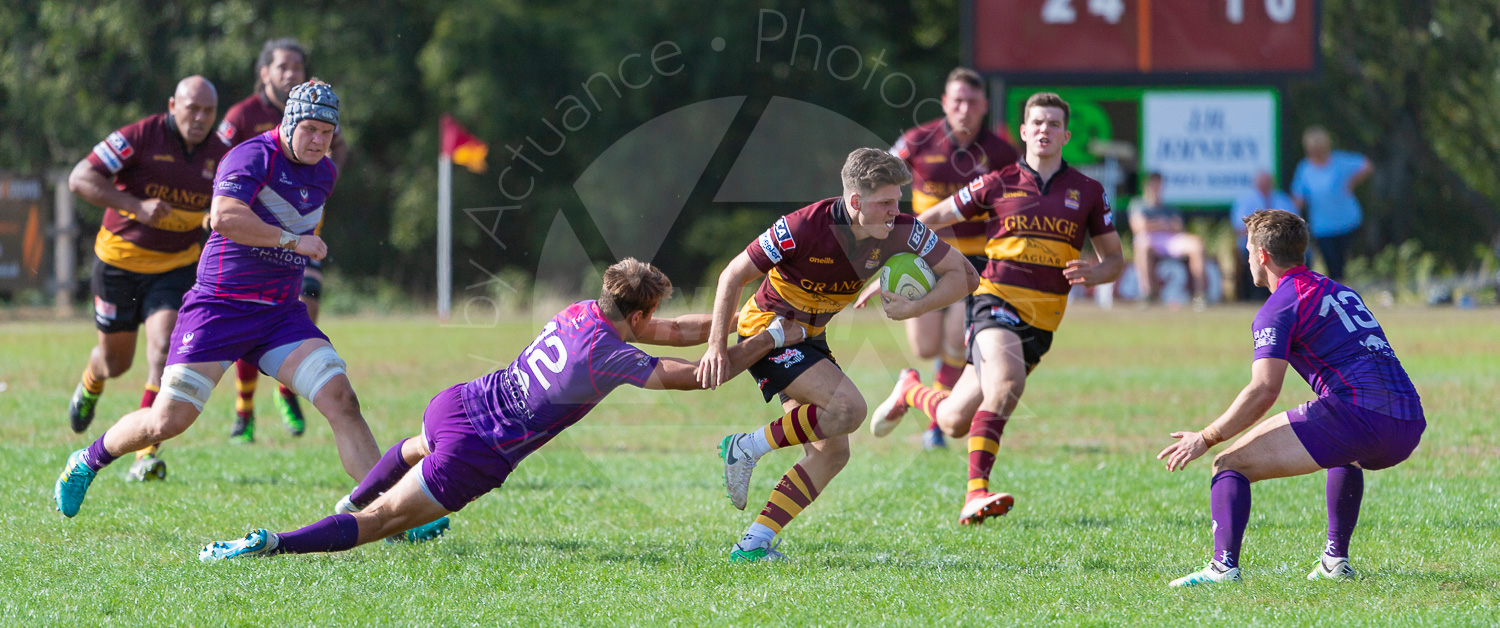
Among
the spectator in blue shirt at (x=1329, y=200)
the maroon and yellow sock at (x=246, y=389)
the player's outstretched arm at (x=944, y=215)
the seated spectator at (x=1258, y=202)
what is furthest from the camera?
the seated spectator at (x=1258, y=202)

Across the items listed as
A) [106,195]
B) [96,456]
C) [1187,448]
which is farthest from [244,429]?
[1187,448]

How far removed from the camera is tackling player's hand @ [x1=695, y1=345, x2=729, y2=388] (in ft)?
16.9

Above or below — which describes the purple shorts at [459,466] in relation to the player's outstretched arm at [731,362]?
below

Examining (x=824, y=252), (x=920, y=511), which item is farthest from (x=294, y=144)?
(x=920, y=511)

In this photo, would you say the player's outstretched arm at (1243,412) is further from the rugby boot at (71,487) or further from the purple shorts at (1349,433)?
the rugby boot at (71,487)

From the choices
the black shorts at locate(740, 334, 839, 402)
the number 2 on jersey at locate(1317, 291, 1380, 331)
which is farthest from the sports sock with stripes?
the number 2 on jersey at locate(1317, 291, 1380, 331)

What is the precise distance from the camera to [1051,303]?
22.9 feet

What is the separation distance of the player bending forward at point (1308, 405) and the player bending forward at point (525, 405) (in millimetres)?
1738

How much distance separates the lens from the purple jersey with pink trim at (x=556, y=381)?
16.8 ft

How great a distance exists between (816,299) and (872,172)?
2.21 feet

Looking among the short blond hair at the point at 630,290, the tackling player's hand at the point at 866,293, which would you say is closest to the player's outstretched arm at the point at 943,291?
the tackling player's hand at the point at 866,293

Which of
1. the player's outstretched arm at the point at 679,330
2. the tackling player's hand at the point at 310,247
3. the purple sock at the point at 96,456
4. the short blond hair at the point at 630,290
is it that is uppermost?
the tackling player's hand at the point at 310,247

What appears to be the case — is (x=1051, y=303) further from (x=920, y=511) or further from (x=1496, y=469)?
(x=1496, y=469)

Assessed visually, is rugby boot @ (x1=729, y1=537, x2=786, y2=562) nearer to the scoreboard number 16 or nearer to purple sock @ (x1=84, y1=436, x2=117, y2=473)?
purple sock @ (x1=84, y1=436, x2=117, y2=473)
